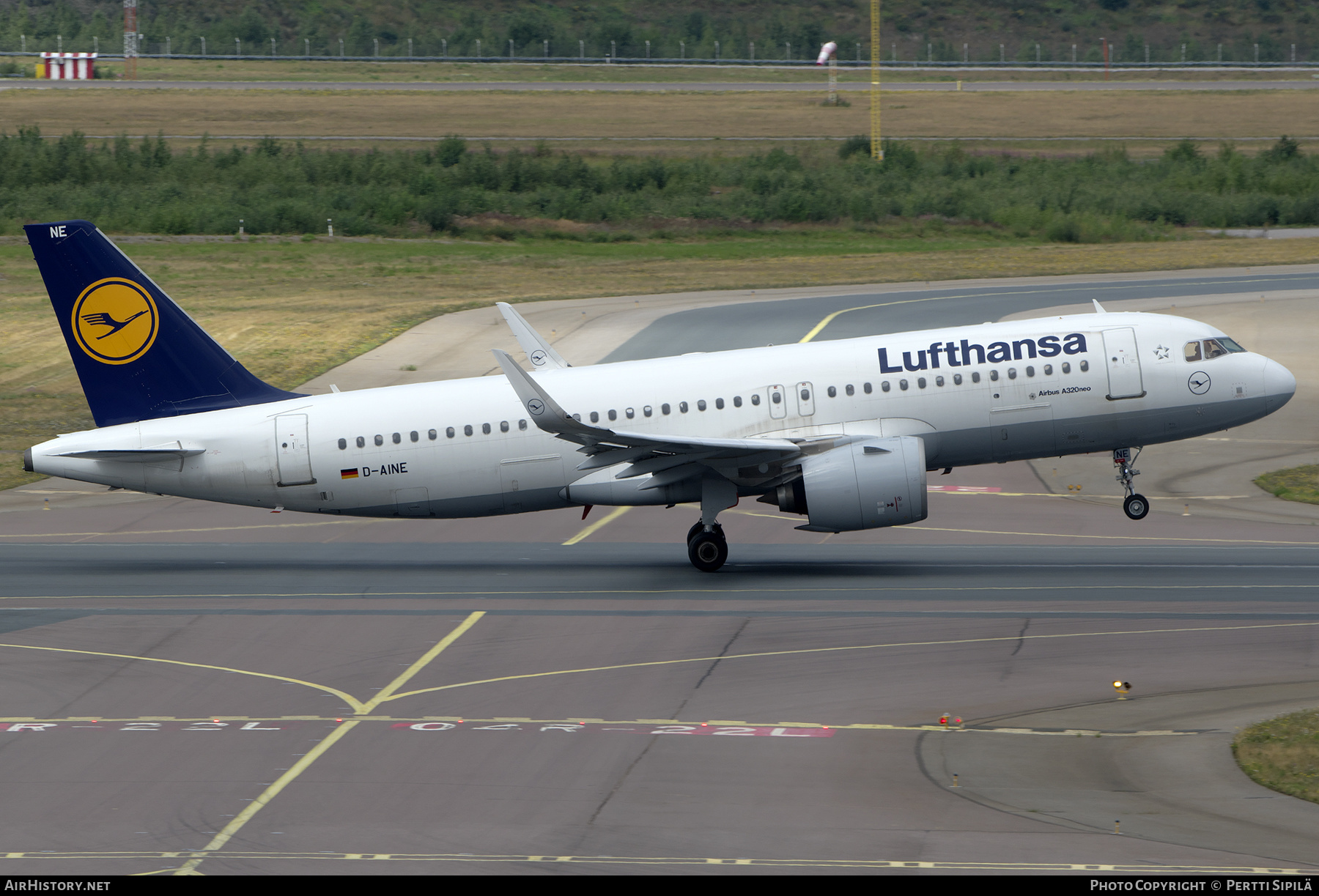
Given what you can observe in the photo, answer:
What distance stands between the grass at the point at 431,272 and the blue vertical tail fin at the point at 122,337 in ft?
66.5

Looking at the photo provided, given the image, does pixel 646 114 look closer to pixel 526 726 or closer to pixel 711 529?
pixel 711 529

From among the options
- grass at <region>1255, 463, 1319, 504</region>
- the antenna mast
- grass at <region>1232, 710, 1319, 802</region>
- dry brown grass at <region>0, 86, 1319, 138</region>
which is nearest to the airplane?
grass at <region>1255, 463, 1319, 504</region>

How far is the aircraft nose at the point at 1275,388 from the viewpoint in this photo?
32.6m

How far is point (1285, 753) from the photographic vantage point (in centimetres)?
2039

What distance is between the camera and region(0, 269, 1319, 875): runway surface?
59.3 ft

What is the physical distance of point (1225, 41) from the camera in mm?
197750

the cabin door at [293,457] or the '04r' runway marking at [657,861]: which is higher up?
the cabin door at [293,457]

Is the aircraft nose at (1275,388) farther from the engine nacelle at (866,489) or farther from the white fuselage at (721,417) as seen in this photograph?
the engine nacelle at (866,489)

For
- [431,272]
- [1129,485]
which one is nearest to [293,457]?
[1129,485]

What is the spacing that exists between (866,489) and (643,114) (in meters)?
118

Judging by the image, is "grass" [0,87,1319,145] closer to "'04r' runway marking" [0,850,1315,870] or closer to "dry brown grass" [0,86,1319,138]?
"dry brown grass" [0,86,1319,138]

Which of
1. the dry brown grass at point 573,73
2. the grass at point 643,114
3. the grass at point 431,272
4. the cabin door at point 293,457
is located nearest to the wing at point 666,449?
the cabin door at point 293,457

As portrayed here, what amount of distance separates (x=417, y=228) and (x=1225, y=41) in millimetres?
142542

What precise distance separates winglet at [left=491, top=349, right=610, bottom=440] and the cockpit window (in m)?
13.2
